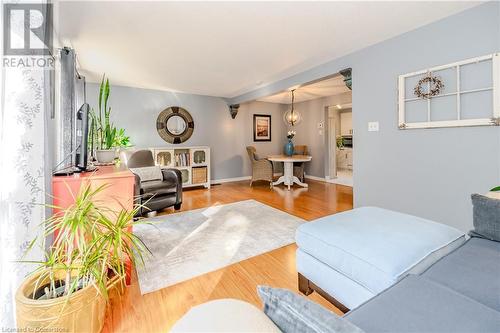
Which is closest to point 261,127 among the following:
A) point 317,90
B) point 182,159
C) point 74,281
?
point 317,90

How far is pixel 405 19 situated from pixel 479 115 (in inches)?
43.9

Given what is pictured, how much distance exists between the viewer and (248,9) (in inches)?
80.1

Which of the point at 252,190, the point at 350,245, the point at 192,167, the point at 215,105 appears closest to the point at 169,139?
the point at 192,167

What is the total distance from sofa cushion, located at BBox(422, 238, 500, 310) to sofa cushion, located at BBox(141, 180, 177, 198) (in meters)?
3.12

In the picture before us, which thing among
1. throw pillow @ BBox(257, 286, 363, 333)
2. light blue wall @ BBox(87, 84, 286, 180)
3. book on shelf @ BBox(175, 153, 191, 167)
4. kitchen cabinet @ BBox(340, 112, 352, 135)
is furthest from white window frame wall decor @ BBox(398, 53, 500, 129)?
kitchen cabinet @ BBox(340, 112, 352, 135)

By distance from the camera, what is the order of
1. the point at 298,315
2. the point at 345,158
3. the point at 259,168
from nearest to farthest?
the point at 298,315 → the point at 259,168 → the point at 345,158

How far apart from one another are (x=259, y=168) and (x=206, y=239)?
123 inches

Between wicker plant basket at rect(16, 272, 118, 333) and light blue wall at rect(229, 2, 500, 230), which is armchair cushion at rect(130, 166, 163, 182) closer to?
wicker plant basket at rect(16, 272, 118, 333)

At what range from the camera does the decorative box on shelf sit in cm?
502

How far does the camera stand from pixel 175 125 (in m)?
5.38

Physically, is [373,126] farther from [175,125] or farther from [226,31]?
[175,125]

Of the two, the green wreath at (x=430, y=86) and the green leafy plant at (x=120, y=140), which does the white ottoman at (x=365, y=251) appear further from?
the green leafy plant at (x=120, y=140)

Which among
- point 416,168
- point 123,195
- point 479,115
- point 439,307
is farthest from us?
point 416,168

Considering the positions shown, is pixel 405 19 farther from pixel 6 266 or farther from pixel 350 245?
pixel 6 266
